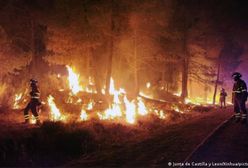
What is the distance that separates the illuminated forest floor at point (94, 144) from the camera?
1197 centimetres

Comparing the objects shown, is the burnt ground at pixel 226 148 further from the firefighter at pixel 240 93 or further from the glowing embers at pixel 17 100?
the glowing embers at pixel 17 100

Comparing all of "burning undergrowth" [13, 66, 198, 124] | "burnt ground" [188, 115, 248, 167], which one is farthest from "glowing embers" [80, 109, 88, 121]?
"burnt ground" [188, 115, 248, 167]

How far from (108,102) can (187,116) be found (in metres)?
5.46

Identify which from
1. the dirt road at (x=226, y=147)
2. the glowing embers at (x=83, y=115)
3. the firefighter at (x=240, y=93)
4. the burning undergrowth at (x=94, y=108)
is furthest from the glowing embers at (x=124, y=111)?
the dirt road at (x=226, y=147)

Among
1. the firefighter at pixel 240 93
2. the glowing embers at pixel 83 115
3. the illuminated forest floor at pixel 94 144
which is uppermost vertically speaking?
the firefighter at pixel 240 93

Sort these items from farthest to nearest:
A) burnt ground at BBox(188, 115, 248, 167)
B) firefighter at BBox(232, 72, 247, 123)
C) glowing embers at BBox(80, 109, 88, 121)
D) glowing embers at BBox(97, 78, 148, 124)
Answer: glowing embers at BBox(97, 78, 148, 124) → glowing embers at BBox(80, 109, 88, 121) → firefighter at BBox(232, 72, 247, 123) → burnt ground at BBox(188, 115, 248, 167)

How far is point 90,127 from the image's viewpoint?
1695cm

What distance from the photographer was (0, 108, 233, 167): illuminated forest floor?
11969 millimetres

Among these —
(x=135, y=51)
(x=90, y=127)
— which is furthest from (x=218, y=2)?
(x=90, y=127)

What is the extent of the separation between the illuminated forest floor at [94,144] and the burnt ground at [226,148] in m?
0.49

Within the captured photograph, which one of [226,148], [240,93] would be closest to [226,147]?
[226,148]

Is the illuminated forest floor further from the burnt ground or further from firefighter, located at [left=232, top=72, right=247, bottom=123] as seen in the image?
firefighter, located at [left=232, top=72, right=247, bottom=123]

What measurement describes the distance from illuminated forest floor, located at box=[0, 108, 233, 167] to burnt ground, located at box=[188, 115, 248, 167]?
487 millimetres

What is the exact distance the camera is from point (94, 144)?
14.8 m
